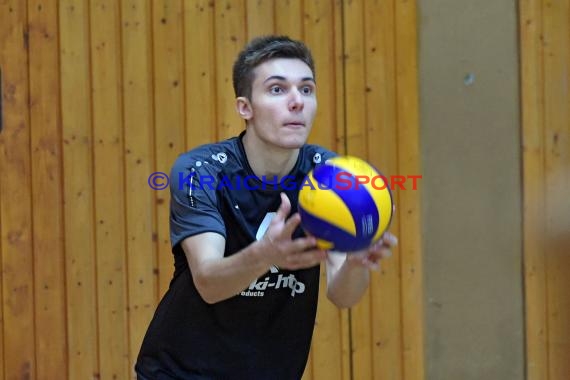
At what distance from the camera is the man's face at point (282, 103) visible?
3.38 metres

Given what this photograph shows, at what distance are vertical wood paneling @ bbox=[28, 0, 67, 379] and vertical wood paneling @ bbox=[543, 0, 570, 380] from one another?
3.50m

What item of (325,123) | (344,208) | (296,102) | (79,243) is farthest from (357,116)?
(344,208)

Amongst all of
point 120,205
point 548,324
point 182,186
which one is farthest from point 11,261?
point 548,324

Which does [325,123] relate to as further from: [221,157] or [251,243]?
[251,243]

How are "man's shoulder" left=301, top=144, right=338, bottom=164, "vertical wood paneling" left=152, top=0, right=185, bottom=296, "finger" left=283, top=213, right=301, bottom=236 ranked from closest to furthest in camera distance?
"finger" left=283, top=213, right=301, bottom=236 < "man's shoulder" left=301, top=144, right=338, bottom=164 < "vertical wood paneling" left=152, top=0, right=185, bottom=296

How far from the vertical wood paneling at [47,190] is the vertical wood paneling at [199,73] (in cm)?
92

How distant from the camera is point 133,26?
578 cm

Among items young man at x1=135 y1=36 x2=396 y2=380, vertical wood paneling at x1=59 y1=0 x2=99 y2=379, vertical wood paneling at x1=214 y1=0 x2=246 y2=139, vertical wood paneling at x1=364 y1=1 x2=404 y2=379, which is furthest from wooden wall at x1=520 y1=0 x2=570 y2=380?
vertical wood paneling at x1=59 y1=0 x2=99 y2=379

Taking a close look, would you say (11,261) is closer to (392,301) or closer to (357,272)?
(392,301)

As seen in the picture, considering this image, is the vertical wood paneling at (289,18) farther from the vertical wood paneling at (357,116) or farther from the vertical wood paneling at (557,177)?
the vertical wood paneling at (557,177)

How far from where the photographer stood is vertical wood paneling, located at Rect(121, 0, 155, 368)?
18.8ft

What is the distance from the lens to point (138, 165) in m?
5.75

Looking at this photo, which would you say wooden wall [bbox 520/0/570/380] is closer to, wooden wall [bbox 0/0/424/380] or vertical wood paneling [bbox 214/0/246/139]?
wooden wall [bbox 0/0/424/380]

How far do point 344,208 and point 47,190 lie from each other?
→ 3.49 meters
